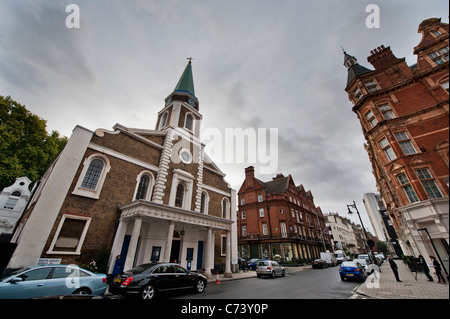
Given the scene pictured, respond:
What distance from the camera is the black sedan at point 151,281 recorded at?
25.0 ft

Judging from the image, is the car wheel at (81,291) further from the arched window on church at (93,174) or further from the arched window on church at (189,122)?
the arched window on church at (189,122)

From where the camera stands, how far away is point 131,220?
1395cm

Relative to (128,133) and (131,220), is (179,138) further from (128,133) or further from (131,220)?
(131,220)

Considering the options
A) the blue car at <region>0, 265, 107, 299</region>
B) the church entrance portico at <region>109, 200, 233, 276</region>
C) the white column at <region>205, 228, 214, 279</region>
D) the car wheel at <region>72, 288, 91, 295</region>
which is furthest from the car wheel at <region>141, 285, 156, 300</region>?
the white column at <region>205, 228, 214, 279</region>

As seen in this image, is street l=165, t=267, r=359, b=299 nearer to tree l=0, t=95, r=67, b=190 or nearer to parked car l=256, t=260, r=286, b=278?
parked car l=256, t=260, r=286, b=278

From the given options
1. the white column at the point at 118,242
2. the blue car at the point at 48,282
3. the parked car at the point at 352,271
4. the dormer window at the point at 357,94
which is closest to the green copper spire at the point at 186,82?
the white column at the point at 118,242

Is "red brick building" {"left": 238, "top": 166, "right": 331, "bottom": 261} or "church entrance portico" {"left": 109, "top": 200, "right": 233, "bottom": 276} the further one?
"red brick building" {"left": 238, "top": 166, "right": 331, "bottom": 261}

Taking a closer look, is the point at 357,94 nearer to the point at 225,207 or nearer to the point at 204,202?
the point at 225,207

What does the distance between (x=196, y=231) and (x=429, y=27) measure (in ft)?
64.9

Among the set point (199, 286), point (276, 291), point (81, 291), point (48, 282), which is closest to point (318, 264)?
point (276, 291)

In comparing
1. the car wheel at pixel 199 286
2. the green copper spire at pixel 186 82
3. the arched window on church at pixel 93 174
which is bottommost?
the car wheel at pixel 199 286

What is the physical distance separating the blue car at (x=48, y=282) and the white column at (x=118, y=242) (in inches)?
180

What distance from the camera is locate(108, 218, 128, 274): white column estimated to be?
12194 millimetres

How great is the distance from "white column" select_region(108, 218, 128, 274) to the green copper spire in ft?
59.9
